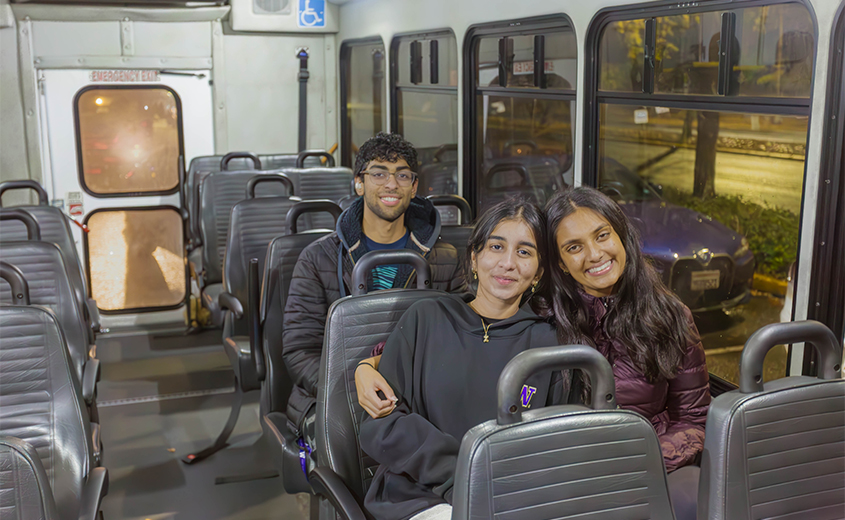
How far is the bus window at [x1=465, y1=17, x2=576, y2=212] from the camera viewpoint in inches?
137

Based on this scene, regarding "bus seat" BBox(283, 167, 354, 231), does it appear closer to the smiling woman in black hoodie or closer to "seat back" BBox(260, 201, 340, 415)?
"seat back" BBox(260, 201, 340, 415)

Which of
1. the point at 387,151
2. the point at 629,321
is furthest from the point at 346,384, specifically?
the point at 387,151

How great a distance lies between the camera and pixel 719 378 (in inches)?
102

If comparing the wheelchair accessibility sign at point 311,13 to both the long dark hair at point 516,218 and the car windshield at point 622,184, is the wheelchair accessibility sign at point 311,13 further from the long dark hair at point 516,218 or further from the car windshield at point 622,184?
the long dark hair at point 516,218

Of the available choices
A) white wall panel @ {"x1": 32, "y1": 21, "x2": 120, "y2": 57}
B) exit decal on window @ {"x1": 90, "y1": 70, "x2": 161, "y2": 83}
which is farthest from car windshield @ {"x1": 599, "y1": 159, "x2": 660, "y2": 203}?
white wall panel @ {"x1": 32, "y1": 21, "x2": 120, "y2": 57}

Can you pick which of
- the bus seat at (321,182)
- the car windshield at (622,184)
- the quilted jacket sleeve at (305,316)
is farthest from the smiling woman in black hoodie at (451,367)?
the bus seat at (321,182)

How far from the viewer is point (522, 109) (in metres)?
3.95

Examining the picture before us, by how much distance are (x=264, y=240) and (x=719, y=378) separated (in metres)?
2.53

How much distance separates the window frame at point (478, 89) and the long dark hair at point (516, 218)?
1429mm

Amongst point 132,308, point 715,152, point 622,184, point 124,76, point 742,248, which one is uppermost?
point 124,76

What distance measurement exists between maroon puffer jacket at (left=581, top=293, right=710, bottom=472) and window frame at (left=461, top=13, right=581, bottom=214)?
1591 mm

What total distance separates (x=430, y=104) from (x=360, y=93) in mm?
1691

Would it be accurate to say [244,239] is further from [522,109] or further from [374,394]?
[374,394]

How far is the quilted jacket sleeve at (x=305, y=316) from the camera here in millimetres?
2723
